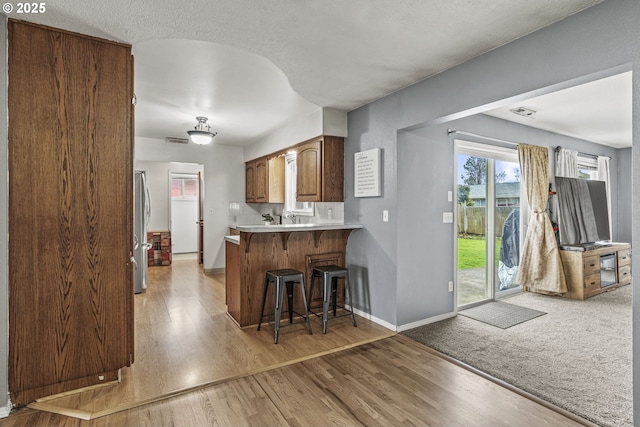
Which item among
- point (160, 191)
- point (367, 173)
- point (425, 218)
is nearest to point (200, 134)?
point (367, 173)

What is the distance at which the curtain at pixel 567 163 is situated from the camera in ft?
16.7

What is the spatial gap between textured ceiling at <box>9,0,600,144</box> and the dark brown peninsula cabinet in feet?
0.86

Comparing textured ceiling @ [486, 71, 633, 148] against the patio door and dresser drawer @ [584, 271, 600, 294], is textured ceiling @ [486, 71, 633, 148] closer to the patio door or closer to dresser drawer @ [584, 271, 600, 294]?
the patio door

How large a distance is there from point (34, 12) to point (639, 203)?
11.7ft

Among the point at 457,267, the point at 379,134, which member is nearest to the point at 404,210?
the point at 379,134

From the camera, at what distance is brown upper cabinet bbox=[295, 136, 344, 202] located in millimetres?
3924

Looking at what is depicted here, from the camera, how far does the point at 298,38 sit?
2309mm

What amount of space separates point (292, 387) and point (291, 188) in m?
3.69

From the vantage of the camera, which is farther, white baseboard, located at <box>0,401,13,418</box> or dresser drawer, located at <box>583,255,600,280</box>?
dresser drawer, located at <box>583,255,600,280</box>

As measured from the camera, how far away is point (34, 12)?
1.96 m

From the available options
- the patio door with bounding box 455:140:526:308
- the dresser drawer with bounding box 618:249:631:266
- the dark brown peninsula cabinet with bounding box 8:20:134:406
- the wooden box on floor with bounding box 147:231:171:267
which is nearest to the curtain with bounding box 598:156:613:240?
the dresser drawer with bounding box 618:249:631:266

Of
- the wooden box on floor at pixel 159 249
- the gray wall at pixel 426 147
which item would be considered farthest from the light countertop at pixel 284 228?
the wooden box on floor at pixel 159 249

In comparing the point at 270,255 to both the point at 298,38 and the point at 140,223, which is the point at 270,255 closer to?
the point at 298,38

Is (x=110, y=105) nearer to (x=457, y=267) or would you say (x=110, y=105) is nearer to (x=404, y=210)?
(x=404, y=210)
